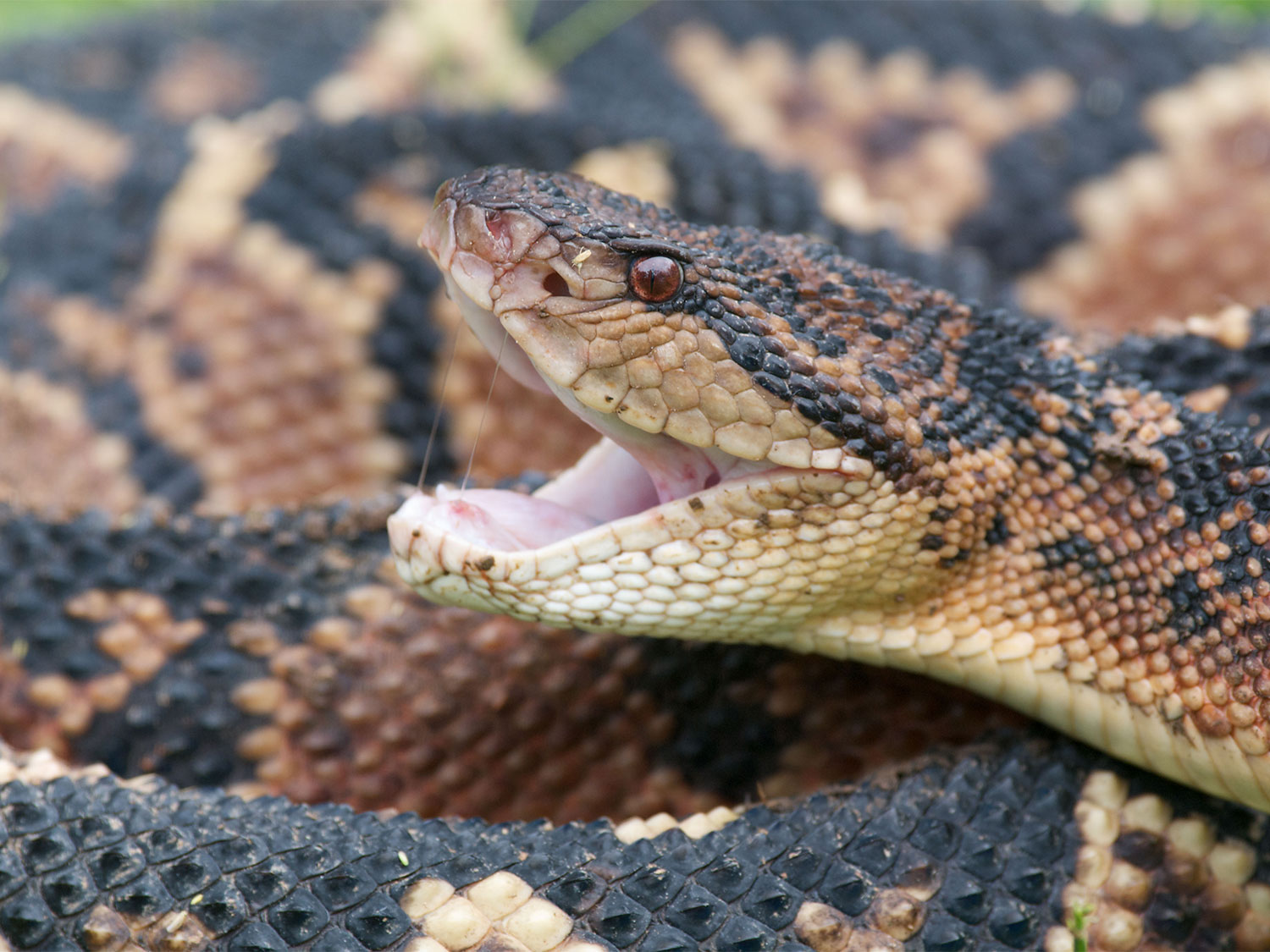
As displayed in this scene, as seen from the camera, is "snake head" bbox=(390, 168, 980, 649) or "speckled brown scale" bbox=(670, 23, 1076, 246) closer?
"snake head" bbox=(390, 168, 980, 649)

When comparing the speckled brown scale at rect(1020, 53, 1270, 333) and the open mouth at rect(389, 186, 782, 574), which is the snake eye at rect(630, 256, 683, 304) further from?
the speckled brown scale at rect(1020, 53, 1270, 333)

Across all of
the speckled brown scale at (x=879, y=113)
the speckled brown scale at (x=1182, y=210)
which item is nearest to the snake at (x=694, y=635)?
the speckled brown scale at (x=879, y=113)

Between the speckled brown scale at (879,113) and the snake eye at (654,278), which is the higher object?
the snake eye at (654,278)

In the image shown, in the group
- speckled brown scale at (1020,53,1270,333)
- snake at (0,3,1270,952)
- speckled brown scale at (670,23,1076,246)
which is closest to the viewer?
snake at (0,3,1270,952)

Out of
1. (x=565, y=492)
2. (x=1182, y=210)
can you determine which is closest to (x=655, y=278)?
(x=565, y=492)

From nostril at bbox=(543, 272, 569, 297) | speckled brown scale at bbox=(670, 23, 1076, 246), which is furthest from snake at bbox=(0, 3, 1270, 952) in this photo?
speckled brown scale at bbox=(670, 23, 1076, 246)

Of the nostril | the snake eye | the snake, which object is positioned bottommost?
the snake

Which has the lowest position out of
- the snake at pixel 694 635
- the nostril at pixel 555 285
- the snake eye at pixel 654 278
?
the snake at pixel 694 635

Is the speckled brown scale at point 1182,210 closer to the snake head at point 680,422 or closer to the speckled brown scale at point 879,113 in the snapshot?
the speckled brown scale at point 879,113

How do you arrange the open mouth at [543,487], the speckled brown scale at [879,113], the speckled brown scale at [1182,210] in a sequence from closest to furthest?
the open mouth at [543,487] < the speckled brown scale at [1182,210] < the speckled brown scale at [879,113]
